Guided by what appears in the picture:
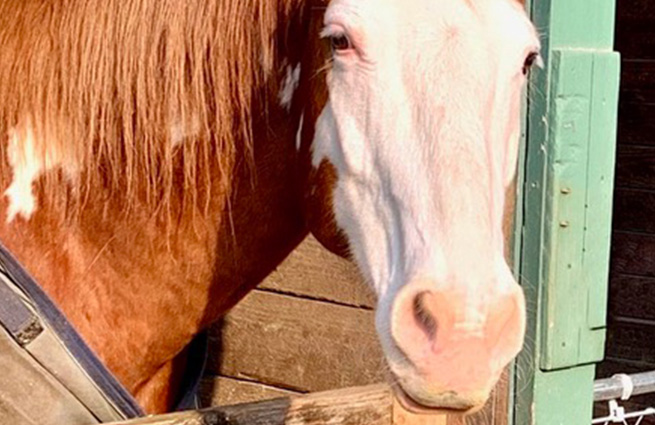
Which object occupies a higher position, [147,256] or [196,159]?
[196,159]

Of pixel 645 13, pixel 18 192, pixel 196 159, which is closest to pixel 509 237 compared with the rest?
pixel 196 159

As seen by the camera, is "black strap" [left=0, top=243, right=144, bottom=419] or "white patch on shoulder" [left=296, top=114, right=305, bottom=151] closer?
"black strap" [left=0, top=243, right=144, bottom=419]

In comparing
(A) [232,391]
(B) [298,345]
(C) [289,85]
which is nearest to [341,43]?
(C) [289,85]

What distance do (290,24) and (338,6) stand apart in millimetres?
139

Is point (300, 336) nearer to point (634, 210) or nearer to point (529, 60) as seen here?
point (529, 60)

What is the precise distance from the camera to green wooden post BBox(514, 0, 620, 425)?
187 cm

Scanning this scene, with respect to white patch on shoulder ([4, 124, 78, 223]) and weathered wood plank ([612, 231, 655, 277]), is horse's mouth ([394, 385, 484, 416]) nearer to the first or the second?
white patch on shoulder ([4, 124, 78, 223])

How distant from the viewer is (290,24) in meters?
1.47

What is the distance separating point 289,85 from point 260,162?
108 millimetres

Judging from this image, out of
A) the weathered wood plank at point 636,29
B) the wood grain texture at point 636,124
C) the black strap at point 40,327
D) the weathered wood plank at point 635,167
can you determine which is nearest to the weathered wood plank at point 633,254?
the weathered wood plank at point 635,167

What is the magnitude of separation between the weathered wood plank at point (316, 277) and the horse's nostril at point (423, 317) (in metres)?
0.97

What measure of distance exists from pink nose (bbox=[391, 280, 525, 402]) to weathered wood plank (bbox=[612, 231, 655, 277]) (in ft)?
8.91

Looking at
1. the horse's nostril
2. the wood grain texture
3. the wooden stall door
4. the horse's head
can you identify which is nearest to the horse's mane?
the horse's head

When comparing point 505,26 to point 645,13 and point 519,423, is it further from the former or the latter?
point 645,13
